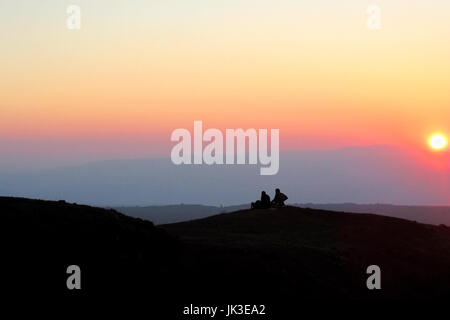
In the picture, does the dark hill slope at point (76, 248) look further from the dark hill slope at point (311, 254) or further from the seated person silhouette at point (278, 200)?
the seated person silhouette at point (278, 200)

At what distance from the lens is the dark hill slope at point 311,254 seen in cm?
2961

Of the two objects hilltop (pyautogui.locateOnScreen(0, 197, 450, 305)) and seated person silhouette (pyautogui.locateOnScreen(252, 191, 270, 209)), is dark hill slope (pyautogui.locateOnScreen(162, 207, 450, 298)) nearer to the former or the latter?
hilltop (pyautogui.locateOnScreen(0, 197, 450, 305))

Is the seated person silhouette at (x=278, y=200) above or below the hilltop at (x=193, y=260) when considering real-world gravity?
above

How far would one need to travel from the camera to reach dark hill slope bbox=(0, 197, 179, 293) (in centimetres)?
2609

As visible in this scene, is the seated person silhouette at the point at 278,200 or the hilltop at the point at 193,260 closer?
the hilltop at the point at 193,260

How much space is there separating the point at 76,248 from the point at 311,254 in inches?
469

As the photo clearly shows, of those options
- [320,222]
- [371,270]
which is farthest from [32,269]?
[320,222]

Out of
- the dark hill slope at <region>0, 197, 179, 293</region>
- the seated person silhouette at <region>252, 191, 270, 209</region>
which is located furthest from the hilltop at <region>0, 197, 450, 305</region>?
the seated person silhouette at <region>252, 191, 270, 209</region>

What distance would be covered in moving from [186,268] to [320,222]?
17.4 meters

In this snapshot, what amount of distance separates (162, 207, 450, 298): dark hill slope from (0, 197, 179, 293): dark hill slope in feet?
5.40

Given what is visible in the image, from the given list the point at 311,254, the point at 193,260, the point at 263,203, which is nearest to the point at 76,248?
the point at 193,260

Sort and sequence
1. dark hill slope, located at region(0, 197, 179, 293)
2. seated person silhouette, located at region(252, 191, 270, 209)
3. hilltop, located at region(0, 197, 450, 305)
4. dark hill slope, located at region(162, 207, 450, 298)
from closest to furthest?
dark hill slope, located at region(0, 197, 179, 293) → hilltop, located at region(0, 197, 450, 305) → dark hill slope, located at region(162, 207, 450, 298) → seated person silhouette, located at region(252, 191, 270, 209)

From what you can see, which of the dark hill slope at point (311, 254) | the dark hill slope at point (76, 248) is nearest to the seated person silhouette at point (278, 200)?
the dark hill slope at point (311, 254)

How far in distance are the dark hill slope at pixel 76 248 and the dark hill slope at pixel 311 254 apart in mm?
1647
